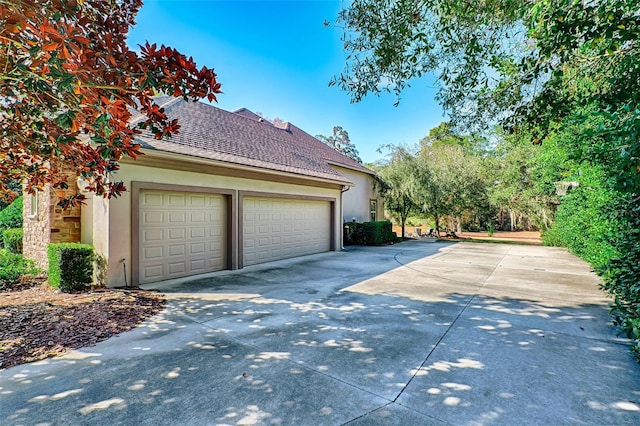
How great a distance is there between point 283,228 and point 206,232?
3.09m

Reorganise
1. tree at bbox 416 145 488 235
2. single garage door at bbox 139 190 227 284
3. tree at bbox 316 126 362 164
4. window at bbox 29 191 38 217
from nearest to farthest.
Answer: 1. single garage door at bbox 139 190 227 284
2. window at bbox 29 191 38 217
3. tree at bbox 416 145 488 235
4. tree at bbox 316 126 362 164

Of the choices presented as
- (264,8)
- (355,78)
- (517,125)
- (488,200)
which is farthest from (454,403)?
(488,200)

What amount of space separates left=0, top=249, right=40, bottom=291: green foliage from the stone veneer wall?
38 centimetres

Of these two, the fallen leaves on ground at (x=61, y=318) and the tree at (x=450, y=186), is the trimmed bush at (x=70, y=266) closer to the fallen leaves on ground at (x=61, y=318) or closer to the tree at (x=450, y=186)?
the fallen leaves on ground at (x=61, y=318)

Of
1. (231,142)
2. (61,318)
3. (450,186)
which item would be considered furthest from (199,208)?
(450,186)

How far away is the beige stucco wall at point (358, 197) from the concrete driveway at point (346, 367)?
1120 cm

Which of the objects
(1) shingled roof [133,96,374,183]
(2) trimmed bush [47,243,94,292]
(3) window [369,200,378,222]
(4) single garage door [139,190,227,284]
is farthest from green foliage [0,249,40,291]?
(3) window [369,200,378,222]

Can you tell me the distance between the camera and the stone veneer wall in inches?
305

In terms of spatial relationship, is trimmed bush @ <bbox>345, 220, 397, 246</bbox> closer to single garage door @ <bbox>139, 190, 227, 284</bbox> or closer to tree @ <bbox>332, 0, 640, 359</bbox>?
single garage door @ <bbox>139, 190, 227, 284</bbox>

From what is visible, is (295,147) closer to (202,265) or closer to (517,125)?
(202,265)

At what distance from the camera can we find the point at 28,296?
6.29 metres

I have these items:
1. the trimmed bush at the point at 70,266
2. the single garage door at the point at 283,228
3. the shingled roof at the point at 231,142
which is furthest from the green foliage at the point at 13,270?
the single garage door at the point at 283,228

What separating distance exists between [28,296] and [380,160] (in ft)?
57.8

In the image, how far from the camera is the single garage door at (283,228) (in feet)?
32.0
